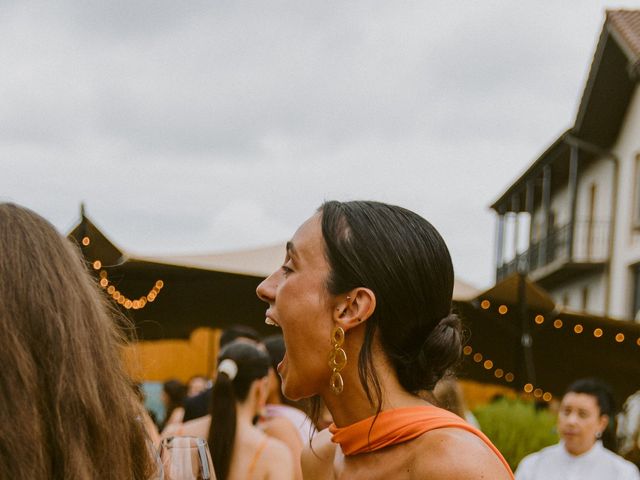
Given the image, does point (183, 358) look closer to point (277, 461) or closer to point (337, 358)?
point (277, 461)

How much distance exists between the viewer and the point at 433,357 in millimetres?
1707

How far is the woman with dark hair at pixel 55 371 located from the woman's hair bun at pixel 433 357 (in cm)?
61

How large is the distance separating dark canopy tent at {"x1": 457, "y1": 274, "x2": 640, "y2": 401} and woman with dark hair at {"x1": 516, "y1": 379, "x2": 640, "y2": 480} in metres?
3.11

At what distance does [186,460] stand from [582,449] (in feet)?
13.1

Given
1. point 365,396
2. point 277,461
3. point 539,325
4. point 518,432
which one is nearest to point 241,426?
point 277,461

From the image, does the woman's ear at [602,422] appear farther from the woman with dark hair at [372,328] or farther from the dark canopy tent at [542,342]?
the woman with dark hair at [372,328]

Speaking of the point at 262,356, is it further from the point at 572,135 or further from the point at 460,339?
the point at 572,135

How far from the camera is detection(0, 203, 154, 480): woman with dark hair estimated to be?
1162mm

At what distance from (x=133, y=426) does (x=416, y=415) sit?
57cm

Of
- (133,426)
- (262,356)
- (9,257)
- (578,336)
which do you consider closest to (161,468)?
(133,426)

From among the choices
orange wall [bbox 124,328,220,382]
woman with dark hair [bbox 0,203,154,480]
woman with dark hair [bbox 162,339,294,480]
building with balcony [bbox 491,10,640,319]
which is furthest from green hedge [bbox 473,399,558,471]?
building with balcony [bbox 491,10,640,319]

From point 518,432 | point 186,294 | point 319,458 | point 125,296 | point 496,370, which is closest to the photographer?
point 319,458

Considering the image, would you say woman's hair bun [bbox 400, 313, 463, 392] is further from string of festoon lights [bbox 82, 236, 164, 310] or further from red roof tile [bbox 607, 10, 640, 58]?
red roof tile [bbox 607, 10, 640, 58]

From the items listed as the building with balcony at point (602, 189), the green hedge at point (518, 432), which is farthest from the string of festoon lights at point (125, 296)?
the building with balcony at point (602, 189)
